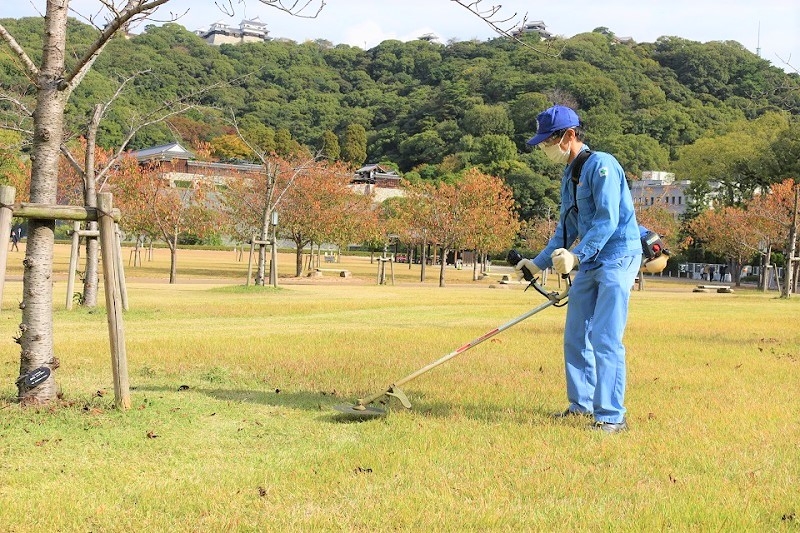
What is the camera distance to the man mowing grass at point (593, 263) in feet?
20.1

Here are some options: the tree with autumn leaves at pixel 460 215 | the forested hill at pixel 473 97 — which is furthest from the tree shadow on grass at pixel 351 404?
the forested hill at pixel 473 97

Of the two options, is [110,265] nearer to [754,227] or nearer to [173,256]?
[173,256]

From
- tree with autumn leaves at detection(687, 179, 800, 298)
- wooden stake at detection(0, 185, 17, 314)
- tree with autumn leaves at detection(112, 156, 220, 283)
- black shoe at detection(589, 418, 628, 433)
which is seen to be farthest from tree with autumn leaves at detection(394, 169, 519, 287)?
wooden stake at detection(0, 185, 17, 314)

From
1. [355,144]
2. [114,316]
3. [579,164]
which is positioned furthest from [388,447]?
[355,144]

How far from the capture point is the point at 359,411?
6.32 meters

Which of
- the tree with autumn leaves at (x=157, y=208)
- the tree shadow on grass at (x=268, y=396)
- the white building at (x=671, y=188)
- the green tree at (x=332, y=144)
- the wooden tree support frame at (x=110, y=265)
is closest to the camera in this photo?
the wooden tree support frame at (x=110, y=265)

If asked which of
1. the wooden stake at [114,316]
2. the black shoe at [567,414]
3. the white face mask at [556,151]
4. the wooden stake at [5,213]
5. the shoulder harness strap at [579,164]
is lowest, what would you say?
the black shoe at [567,414]

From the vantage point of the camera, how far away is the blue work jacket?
6.11m

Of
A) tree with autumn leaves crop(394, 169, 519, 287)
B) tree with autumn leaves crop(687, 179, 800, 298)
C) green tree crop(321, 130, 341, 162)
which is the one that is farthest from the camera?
green tree crop(321, 130, 341, 162)

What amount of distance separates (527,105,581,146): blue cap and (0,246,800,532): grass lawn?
1984mm

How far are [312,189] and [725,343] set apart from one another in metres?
30.3

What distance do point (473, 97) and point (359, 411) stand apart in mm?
111870

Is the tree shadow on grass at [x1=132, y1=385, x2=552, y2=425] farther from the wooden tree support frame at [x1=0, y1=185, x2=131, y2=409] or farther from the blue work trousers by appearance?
the wooden tree support frame at [x1=0, y1=185, x2=131, y2=409]

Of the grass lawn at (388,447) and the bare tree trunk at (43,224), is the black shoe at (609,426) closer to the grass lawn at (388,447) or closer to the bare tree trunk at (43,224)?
the grass lawn at (388,447)
